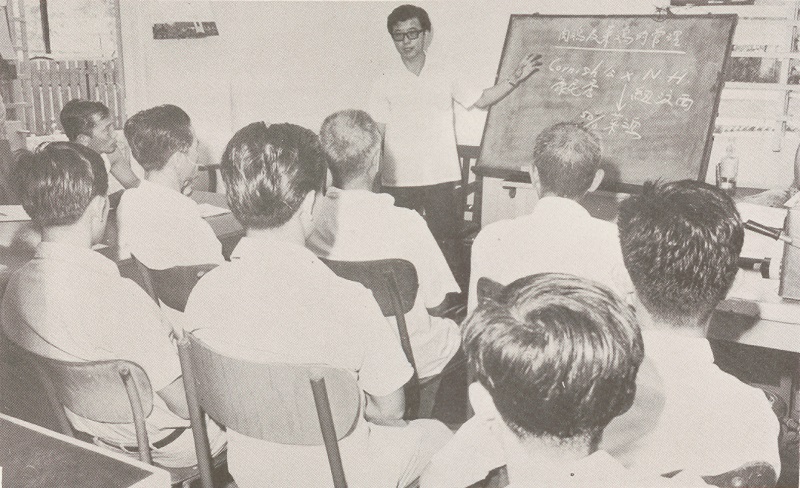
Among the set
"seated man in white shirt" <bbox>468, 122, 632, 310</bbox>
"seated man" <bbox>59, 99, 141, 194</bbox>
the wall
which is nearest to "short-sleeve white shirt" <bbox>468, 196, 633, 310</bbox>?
"seated man in white shirt" <bbox>468, 122, 632, 310</bbox>

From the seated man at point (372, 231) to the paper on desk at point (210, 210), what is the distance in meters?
0.56

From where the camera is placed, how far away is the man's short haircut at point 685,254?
1.22m

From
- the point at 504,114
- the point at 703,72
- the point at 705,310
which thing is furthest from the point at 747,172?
the point at 705,310

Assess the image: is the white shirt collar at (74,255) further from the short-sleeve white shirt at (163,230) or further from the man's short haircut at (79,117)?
the man's short haircut at (79,117)

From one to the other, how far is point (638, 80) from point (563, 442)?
2.55 metres

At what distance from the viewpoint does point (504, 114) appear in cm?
333

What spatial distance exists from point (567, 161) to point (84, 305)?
48.1 inches

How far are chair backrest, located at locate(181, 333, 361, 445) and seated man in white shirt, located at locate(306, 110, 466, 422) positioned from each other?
798 mm

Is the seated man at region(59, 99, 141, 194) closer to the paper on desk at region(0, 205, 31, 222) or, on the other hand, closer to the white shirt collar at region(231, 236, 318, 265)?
the paper on desk at region(0, 205, 31, 222)

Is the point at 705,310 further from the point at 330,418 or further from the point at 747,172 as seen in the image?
the point at 747,172

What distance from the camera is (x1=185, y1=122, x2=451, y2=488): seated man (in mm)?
1240

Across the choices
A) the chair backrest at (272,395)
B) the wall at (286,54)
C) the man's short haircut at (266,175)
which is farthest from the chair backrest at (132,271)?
the wall at (286,54)

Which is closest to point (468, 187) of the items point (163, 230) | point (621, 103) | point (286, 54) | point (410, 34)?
point (410, 34)

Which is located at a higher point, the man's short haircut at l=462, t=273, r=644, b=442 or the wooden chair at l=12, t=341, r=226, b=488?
the man's short haircut at l=462, t=273, r=644, b=442
